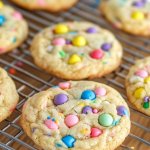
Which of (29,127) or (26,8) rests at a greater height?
(26,8)

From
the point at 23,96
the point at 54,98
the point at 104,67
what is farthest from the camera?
the point at 104,67

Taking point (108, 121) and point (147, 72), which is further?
point (147, 72)

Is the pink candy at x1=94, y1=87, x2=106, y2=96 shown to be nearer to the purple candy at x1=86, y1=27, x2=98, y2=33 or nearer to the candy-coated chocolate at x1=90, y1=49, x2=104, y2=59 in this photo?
the candy-coated chocolate at x1=90, y1=49, x2=104, y2=59

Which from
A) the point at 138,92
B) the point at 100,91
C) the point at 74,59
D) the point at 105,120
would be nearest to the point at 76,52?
the point at 74,59

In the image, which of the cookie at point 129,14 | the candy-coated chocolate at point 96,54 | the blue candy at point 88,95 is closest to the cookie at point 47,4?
the cookie at point 129,14

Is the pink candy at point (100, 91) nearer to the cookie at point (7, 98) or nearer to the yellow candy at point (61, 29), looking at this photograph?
the cookie at point (7, 98)

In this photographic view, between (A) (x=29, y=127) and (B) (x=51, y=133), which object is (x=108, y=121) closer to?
(B) (x=51, y=133)

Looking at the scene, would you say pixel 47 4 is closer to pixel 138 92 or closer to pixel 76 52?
pixel 76 52

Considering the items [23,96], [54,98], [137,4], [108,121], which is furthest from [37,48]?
[137,4]
